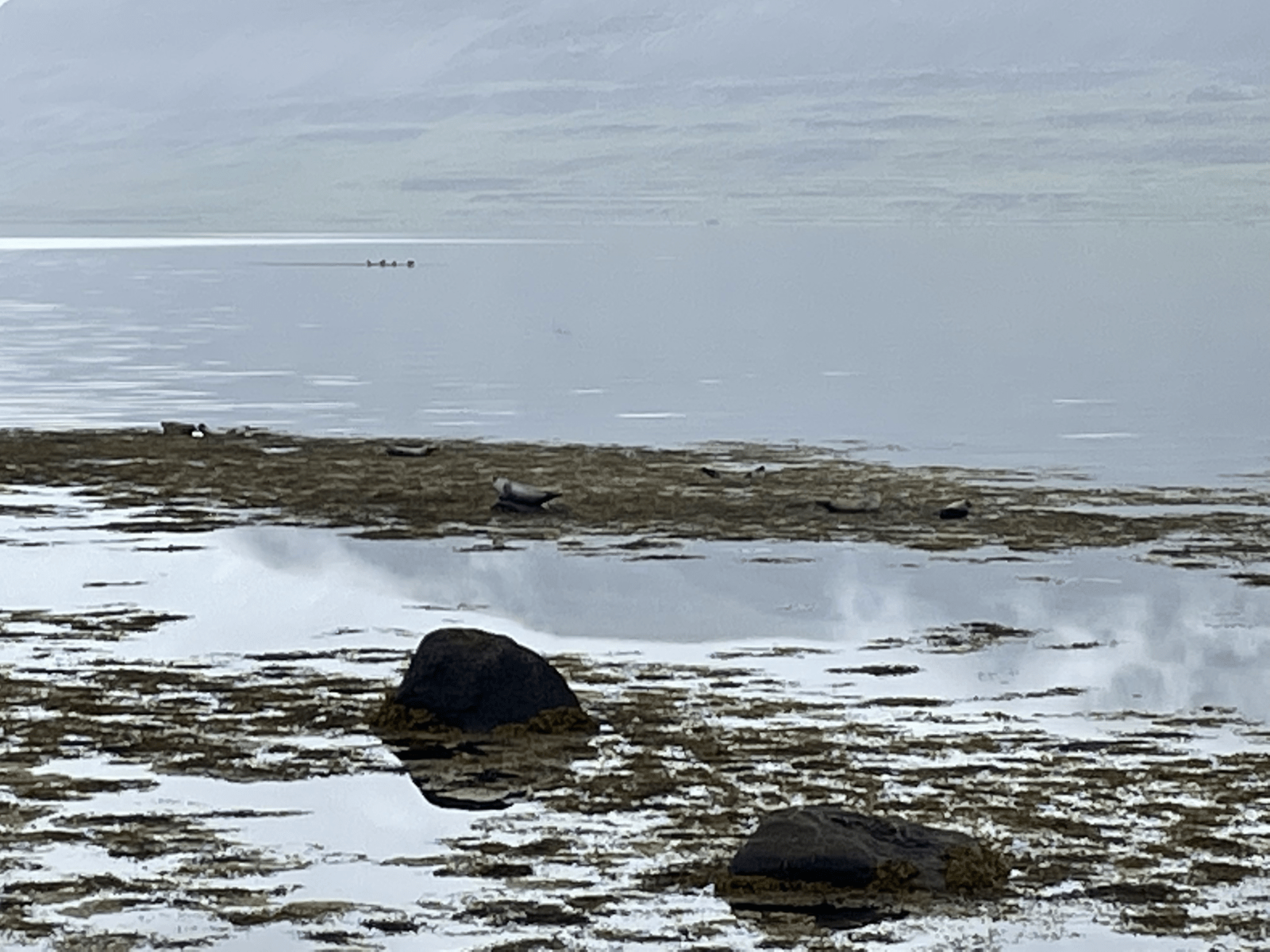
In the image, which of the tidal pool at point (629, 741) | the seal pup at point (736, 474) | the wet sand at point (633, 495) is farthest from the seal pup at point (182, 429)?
the tidal pool at point (629, 741)

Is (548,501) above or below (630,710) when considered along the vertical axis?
above

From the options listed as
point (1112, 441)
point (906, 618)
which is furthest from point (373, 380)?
point (906, 618)

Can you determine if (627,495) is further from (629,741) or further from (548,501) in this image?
(629,741)

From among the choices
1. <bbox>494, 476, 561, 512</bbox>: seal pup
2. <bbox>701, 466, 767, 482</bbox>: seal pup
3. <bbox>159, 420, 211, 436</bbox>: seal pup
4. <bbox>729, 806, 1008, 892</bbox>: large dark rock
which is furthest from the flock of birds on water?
<bbox>729, 806, 1008, 892</bbox>: large dark rock

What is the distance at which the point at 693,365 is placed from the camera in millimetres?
76312

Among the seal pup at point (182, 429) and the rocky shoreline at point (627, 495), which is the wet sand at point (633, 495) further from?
the seal pup at point (182, 429)

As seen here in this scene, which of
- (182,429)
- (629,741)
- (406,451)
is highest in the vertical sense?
(182,429)

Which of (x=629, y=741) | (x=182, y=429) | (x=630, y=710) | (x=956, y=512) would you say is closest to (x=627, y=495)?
(x=956, y=512)

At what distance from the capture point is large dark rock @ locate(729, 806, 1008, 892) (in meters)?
13.7

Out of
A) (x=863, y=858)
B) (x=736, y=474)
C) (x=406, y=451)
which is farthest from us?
(x=406, y=451)

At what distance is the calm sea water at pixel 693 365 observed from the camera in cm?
4919

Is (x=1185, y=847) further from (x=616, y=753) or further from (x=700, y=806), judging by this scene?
(x=616, y=753)

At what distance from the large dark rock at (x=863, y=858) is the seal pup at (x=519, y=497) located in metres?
18.2

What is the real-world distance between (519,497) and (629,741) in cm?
1441
